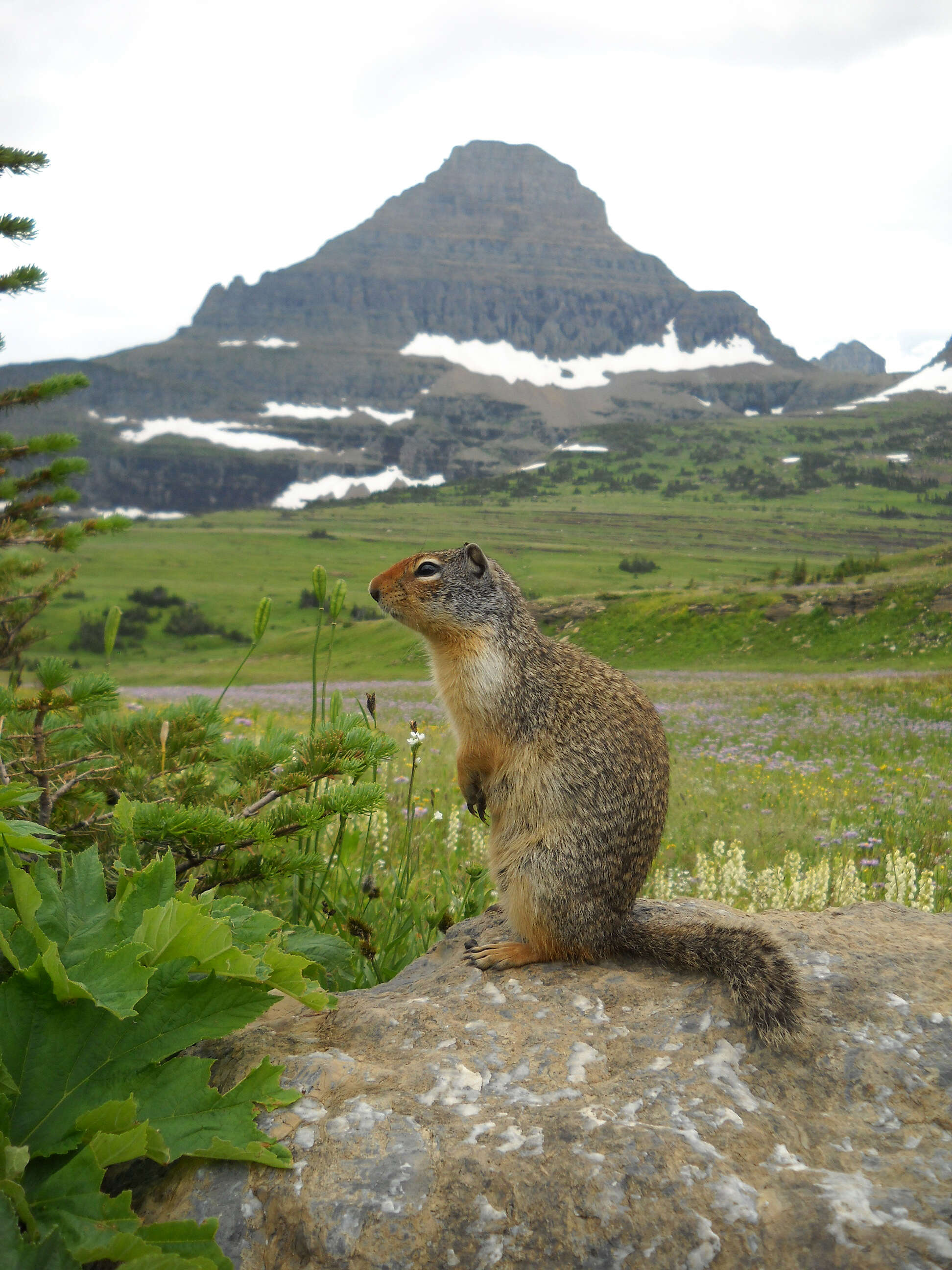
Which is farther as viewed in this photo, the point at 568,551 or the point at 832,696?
the point at 568,551

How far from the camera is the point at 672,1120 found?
2514 mm

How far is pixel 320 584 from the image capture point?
471cm

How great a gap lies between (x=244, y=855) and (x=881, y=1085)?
9.56ft

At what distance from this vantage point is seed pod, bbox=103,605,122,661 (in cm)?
400

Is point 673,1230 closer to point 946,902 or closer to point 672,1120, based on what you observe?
point 672,1120

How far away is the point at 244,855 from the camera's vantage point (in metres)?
4.09

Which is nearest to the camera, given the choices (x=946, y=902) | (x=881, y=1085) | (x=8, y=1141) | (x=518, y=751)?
(x=8, y=1141)

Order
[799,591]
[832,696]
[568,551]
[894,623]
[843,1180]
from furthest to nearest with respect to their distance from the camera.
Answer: [568,551], [799,591], [894,623], [832,696], [843,1180]

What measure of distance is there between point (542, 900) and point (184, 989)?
2.10m

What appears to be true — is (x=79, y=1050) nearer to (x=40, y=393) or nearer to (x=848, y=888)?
(x=848, y=888)

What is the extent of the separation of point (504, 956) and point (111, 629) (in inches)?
102

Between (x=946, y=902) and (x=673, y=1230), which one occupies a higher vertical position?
(x=673, y=1230)

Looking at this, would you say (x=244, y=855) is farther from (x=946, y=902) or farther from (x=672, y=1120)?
(x=946, y=902)

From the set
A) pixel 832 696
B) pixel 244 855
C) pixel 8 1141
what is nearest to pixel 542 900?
pixel 244 855
